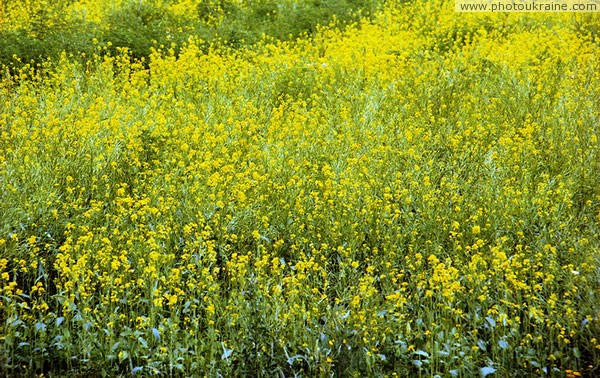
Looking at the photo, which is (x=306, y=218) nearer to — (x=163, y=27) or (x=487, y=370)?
(x=487, y=370)

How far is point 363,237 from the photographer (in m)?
4.27

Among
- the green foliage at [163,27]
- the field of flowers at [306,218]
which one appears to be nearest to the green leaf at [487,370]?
the field of flowers at [306,218]

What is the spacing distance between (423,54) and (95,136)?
4135mm

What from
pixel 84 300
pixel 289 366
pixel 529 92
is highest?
pixel 529 92

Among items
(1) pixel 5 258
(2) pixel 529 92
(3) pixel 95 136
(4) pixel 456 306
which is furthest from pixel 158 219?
(2) pixel 529 92

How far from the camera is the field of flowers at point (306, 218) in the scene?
3320 mm

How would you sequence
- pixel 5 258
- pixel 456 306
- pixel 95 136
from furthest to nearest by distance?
pixel 95 136, pixel 5 258, pixel 456 306

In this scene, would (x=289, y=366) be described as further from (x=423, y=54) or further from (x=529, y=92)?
(x=423, y=54)

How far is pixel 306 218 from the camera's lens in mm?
4445

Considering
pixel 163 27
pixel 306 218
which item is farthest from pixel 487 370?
pixel 163 27

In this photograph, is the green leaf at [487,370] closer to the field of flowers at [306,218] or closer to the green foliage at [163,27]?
the field of flowers at [306,218]

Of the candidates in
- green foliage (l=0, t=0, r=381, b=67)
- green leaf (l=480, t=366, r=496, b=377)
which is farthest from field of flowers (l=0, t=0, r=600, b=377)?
green foliage (l=0, t=0, r=381, b=67)

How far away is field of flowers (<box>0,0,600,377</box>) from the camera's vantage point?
332 cm

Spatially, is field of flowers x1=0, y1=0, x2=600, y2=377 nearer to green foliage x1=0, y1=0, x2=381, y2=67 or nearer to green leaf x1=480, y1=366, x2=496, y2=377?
green leaf x1=480, y1=366, x2=496, y2=377
